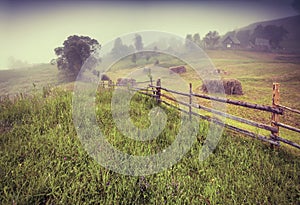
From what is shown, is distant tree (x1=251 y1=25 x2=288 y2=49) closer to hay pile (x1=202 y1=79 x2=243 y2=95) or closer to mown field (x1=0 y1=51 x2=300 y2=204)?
hay pile (x1=202 y1=79 x2=243 y2=95)

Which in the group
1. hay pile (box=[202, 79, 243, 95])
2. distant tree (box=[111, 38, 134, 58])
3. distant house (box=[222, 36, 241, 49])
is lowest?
hay pile (box=[202, 79, 243, 95])

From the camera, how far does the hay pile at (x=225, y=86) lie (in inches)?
737

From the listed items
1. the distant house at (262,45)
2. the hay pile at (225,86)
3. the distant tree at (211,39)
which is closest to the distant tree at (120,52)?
the hay pile at (225,86)

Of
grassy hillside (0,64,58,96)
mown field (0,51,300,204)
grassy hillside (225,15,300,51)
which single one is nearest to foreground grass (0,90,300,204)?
mown field (0,51,300,204)

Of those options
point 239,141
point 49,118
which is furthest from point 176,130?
point 49,118

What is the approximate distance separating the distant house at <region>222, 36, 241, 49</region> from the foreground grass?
8043cm

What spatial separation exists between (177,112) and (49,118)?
4.29m

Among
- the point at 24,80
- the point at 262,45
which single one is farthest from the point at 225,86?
the point at 262,45

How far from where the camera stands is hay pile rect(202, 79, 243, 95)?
18.7 meters

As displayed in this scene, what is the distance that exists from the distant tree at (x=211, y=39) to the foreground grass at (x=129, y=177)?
79747 millimetres

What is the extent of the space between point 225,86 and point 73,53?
20.4 meters

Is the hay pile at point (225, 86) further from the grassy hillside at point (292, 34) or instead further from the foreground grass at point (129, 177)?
the grassy hillside at point (292, 34)

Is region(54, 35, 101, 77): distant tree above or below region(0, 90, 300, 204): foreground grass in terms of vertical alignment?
above

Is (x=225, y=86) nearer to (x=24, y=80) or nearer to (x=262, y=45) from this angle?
(x=24, y=80)
